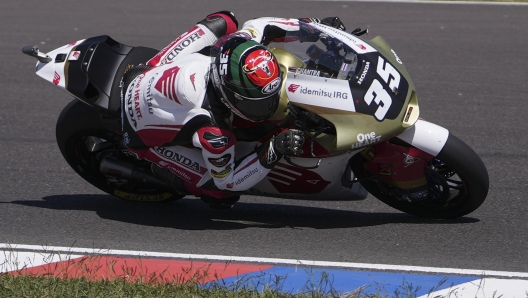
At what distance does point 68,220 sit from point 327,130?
1.96m

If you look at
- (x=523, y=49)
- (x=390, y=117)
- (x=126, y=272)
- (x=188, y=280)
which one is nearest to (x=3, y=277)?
(x=126, y=272)

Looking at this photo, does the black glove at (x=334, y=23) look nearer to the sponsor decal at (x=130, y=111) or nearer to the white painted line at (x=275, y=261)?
the sponsor decal at (x=130, y=111)

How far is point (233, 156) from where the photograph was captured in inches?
195

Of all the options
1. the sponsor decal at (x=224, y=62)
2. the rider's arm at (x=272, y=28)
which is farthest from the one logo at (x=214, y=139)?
the rider's arm at (x=272, y=28)

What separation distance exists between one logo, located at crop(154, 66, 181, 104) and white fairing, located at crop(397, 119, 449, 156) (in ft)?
4.45

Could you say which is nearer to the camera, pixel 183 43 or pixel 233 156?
pixel 233 156

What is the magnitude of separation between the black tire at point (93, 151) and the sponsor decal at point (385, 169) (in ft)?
4.98

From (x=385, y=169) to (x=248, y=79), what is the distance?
1.10 m

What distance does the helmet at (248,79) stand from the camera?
179 inches

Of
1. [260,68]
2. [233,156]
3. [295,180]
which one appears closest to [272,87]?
[260,68]

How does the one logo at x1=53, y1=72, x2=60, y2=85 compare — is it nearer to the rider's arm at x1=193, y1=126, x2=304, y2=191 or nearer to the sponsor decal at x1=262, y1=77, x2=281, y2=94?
the rider's arm at x1=193, y1=126, x2=304, y2=191

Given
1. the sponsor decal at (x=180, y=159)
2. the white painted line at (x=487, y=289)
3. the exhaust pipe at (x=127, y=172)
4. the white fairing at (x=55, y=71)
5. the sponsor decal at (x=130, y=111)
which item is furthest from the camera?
the exhaust pipe at (x=127, y=172)

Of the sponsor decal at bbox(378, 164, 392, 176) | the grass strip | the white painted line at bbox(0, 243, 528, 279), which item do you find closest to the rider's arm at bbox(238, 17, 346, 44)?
the sponsor decal at bbox(378, 164, 392, 176)

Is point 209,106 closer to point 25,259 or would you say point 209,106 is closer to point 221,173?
point 221,173
